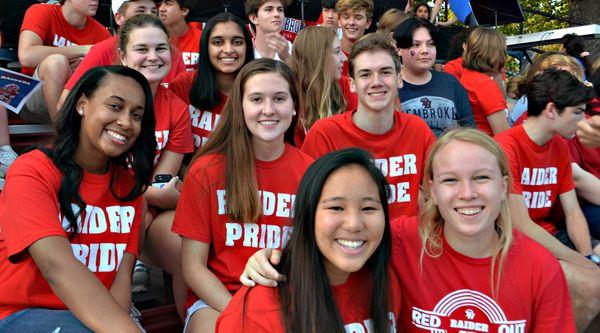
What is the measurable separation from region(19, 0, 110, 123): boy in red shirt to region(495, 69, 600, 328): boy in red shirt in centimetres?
281

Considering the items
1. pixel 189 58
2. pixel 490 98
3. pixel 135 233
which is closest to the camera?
pixel 135 233

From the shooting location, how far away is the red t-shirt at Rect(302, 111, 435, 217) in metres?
3.11

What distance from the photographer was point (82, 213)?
2.18 metres

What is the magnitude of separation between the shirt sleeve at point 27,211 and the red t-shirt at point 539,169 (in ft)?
7.89

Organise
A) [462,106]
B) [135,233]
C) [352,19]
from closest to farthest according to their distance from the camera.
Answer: [135,233], [462,106], [352,19]

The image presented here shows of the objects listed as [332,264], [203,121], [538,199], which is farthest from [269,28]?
[332,264]

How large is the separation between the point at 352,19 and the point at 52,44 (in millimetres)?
2435

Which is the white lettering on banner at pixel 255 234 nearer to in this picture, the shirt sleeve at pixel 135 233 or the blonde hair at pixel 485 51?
the shirt sleeve at pixel 135 233

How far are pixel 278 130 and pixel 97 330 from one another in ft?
3.62

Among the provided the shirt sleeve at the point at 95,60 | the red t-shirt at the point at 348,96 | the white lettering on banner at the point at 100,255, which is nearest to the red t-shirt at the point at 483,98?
the red t-shirt at the point at 348,96

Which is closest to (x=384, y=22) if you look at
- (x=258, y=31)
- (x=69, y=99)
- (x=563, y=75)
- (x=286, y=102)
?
(x=258, y=31)

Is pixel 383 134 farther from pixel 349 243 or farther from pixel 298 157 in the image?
pixel 349 243

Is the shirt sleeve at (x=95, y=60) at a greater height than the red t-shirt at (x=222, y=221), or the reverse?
the shirt sleeve at (x=95, y=60)

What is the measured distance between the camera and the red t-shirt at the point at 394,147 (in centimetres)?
311
